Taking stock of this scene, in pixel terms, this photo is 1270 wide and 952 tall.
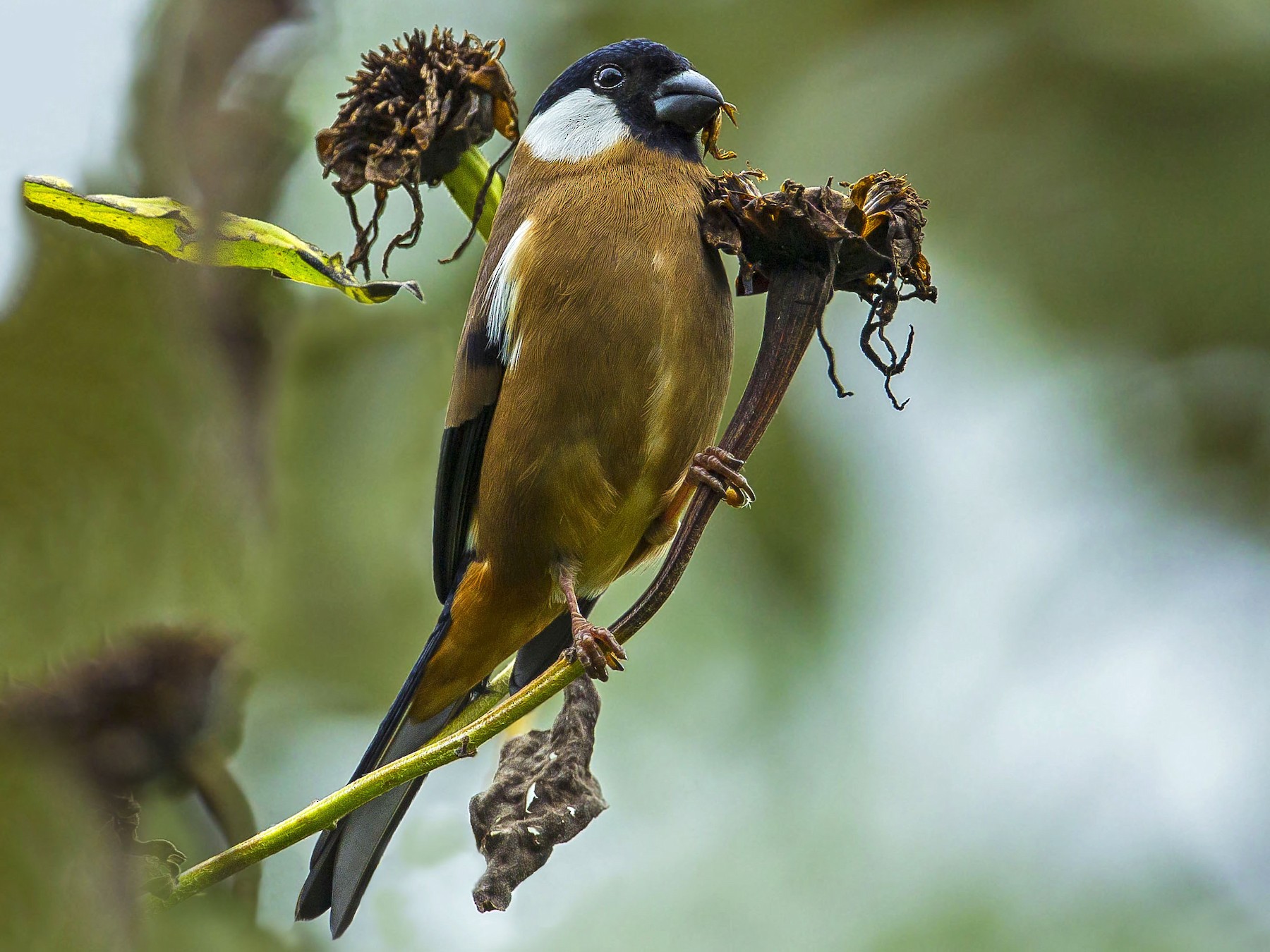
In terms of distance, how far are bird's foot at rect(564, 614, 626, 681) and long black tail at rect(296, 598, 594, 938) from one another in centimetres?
47

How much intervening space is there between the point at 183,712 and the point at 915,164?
3923mm

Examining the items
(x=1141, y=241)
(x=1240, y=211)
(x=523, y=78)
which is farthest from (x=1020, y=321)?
(x=523, y=78)

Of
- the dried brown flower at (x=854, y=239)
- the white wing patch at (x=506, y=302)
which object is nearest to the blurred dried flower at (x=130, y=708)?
the dried brown flower at (x=854, y=239)

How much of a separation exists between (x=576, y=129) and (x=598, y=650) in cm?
139

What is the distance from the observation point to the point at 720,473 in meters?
2.18

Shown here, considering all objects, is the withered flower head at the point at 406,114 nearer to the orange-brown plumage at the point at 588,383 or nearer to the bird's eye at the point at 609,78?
the orange-brown plumage at the point at 588,383

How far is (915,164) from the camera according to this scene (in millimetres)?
4492

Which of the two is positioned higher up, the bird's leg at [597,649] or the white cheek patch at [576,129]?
the white cheek patch at [576,129]

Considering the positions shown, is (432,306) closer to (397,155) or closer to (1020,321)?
(397,155)

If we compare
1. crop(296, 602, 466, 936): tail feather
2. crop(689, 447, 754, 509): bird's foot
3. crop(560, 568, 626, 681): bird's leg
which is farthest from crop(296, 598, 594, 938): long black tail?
crop(689, 447, 754, 509): bird's foot

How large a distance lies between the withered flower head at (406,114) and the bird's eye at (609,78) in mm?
690

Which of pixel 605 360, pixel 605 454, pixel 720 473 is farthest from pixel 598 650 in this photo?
pixel 605 360

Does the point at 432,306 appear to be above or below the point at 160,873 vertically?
above

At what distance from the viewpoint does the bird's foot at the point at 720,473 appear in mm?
2016
